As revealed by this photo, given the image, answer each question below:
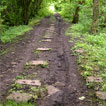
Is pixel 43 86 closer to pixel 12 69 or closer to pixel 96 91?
pixel 96 91

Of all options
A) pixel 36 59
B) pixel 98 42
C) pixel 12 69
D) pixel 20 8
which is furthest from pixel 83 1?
pixel 12 69

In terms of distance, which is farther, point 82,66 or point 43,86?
point 82,66

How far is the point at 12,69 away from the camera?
5.66 m

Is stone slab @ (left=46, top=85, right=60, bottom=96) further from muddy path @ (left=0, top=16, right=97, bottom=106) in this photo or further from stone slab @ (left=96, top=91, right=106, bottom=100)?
stone slab @ (left=96, top=91, right=106, bottom=100)

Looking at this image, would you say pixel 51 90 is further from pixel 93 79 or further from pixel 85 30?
pixel 85 30

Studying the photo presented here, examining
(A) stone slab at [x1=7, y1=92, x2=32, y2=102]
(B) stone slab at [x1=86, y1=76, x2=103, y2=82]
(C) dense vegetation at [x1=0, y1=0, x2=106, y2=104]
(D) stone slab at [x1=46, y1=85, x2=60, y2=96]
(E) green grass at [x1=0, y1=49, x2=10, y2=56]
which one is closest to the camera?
(A) stone slab at [x1=7, y1=92, x2=32, y2=102]

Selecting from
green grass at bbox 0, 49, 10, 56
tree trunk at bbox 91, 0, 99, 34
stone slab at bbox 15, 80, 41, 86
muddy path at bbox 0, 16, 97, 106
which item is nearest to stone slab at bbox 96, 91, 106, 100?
muddy path at bbox 0, 16, 97, 106

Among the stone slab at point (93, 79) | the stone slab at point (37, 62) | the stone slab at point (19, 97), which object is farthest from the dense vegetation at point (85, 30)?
the stone slab at point (19, 97)

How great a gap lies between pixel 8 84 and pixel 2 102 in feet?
2.70

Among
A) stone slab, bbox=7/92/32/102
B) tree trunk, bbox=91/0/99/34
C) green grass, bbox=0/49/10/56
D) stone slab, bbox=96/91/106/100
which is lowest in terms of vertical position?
stone slab, bbox=96/91/106/100

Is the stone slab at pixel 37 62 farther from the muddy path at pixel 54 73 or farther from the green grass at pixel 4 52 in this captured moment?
the green grass at pixel 4 52

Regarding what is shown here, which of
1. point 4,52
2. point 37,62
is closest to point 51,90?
point 37,62

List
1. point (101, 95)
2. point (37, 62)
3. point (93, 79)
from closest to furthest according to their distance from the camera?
point (101, 95) < point (93, 79) < point (37, 62)

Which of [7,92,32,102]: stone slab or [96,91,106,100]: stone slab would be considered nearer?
[7,92,32,102]: stone slab
